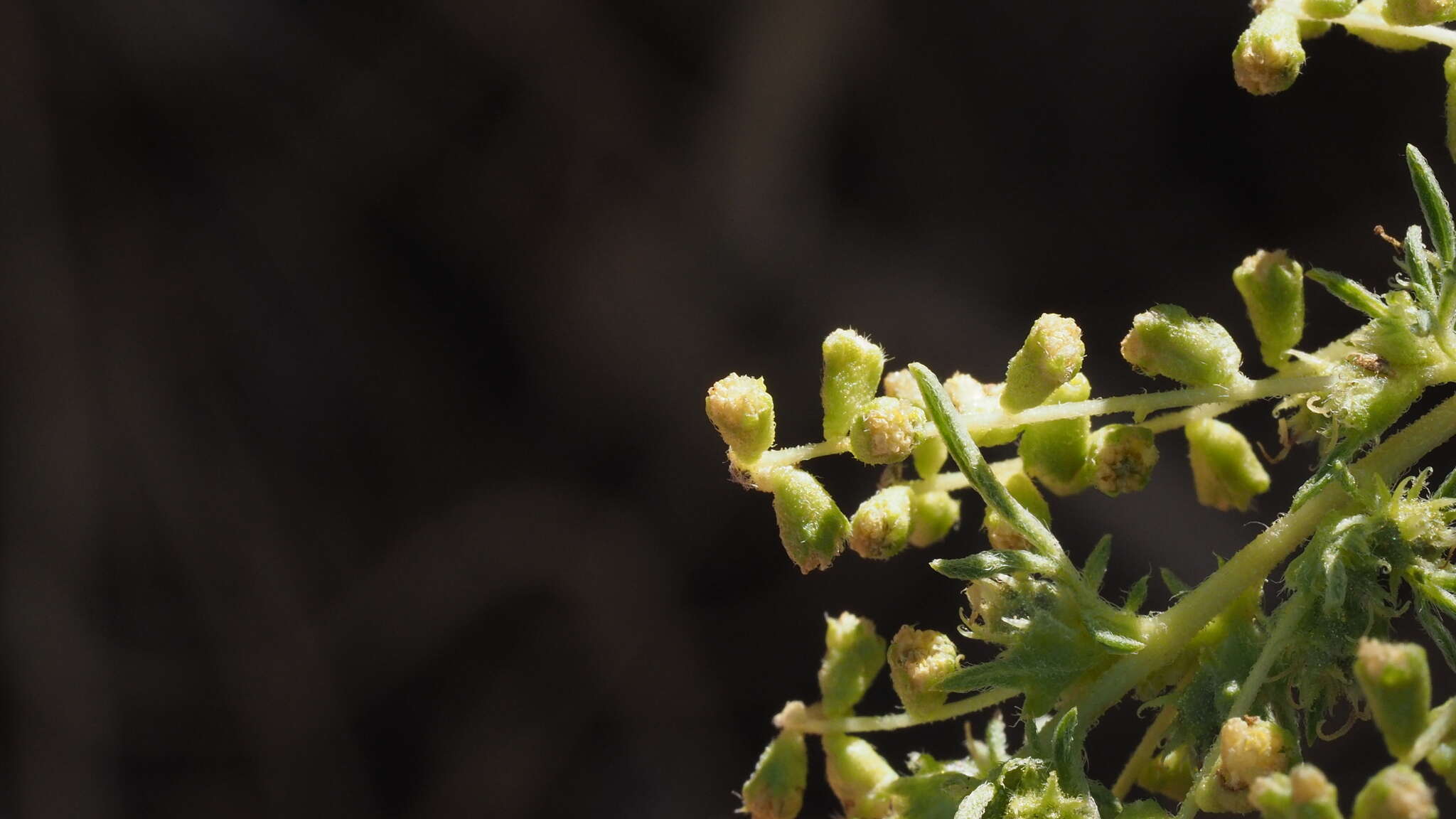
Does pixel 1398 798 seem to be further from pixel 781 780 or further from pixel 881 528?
pixel 781 780

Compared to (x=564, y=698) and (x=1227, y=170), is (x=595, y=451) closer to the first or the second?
(x=564, y=698)

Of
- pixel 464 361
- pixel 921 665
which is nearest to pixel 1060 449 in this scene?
pixel 921 665

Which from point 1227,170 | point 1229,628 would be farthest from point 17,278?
point 1229,628

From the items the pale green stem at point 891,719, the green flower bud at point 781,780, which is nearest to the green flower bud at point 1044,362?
the pale green stem at point 891,719

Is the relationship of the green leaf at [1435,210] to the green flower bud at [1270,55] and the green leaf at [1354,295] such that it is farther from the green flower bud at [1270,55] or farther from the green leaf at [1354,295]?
the green flower bud at [1270,55]

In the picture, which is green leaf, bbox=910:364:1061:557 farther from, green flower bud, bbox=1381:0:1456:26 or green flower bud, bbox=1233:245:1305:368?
green flower bud, bbox=1381:0:1456:26

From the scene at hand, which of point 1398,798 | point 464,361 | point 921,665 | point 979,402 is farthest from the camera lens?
point 464,361

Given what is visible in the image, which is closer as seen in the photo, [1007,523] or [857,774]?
[1007,523]
